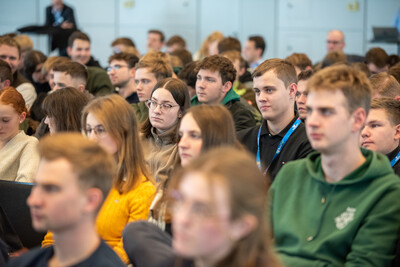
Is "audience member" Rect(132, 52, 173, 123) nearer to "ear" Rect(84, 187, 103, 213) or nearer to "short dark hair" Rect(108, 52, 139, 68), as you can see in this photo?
"short dark hair" Rect(108, 52, 139, 68)

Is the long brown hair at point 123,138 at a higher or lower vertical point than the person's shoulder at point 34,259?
higher

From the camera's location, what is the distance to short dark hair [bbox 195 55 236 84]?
172 inches

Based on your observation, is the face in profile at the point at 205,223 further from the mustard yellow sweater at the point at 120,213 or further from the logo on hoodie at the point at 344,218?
the mustard yellow sweater at the point at 120,213

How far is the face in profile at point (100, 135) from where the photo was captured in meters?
2.70

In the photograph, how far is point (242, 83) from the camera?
19.9ft

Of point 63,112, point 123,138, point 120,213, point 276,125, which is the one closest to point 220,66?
point 276,125

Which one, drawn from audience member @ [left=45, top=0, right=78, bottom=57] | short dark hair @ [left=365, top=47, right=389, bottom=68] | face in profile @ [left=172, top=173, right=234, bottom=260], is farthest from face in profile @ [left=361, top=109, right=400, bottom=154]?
audience member @ [left=45, top=0, right=78, bottom=57]

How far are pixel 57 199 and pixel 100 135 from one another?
1.05 metres

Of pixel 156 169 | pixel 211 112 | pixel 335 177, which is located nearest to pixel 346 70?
pixel 335 177

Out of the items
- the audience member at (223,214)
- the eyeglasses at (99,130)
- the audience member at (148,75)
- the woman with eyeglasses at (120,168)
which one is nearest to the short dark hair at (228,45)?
the audience member at (148,75)

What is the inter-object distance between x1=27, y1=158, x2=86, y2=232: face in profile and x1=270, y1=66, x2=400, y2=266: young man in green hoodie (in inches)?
32.0

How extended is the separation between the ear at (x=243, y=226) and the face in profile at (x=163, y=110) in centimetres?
220

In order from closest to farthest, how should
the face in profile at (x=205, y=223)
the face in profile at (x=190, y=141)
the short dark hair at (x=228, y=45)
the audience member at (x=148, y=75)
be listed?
the face in profile at (x=205, y=223), the face in profile at (x=190, y=141), the audience member at (x=148, y=75), the short dark hair at (x=228, y=45)

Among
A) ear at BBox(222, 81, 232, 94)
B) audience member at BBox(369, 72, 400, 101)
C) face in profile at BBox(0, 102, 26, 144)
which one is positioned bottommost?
face in profile at BBox(0, 102, 26, 144)
